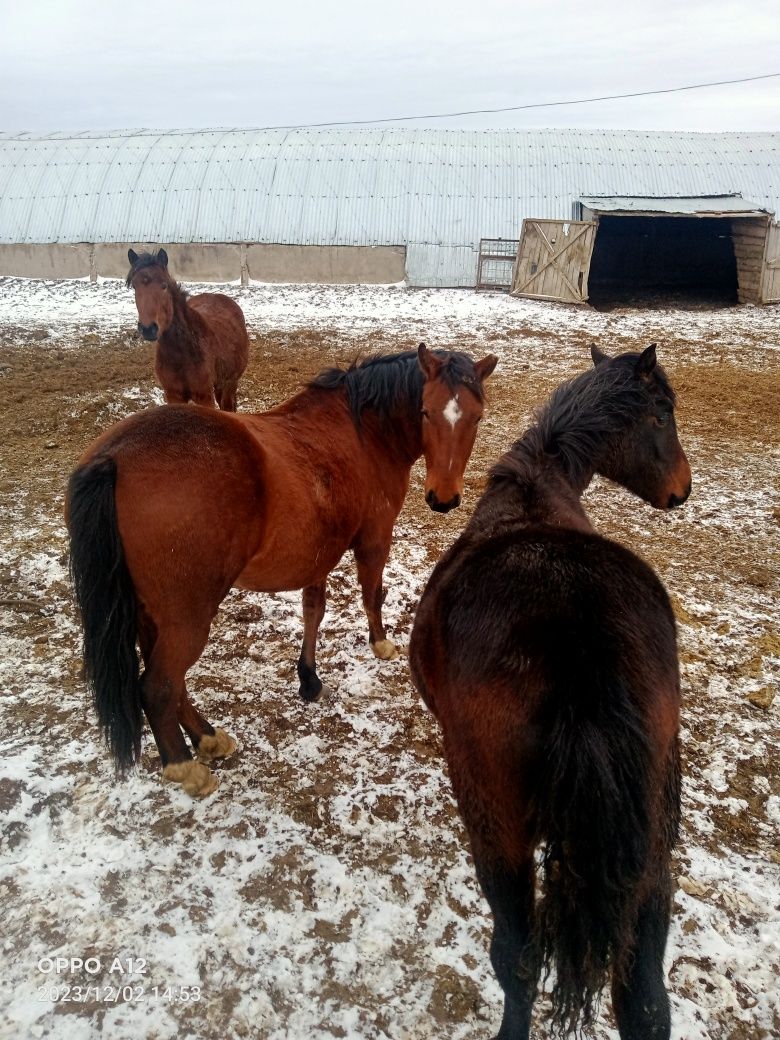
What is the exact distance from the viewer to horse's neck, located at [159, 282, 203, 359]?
661cm

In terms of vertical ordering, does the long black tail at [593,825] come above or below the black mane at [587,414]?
below

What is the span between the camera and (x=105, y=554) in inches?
99.0

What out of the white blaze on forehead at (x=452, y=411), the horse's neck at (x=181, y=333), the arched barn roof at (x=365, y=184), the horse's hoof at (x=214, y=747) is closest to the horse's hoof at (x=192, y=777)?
the horse's hoof at (x=214, y=747)

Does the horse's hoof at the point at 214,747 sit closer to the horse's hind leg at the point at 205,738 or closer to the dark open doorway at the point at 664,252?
the horse's hind leg at the point at 205,738

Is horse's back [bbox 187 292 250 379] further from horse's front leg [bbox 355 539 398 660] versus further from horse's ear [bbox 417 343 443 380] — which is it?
horse's ear [bbox 417 343 443 380]

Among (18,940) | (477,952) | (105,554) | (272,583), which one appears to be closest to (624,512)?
(272,583)

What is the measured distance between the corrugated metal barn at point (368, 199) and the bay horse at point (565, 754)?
15.3 m

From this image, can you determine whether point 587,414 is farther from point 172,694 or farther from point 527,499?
point 172,694

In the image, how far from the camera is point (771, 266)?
1490cm

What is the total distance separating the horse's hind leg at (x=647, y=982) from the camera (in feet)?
5.78

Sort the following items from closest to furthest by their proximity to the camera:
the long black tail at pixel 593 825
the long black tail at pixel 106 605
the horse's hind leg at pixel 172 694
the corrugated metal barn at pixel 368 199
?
1. the long black tail at pixel 593 825
2. the long black tail at pixel 106 605
3. the horse's hind leg at pixel 172 694
4. the corrugated metal barn at pixel 368 199

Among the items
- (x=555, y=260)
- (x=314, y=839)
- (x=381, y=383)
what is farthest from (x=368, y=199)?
(x=314, y=839)

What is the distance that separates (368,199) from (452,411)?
17.0 metres

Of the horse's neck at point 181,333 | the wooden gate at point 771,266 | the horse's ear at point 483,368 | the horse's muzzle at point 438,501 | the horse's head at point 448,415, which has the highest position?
the wooden gate at point 771,266
